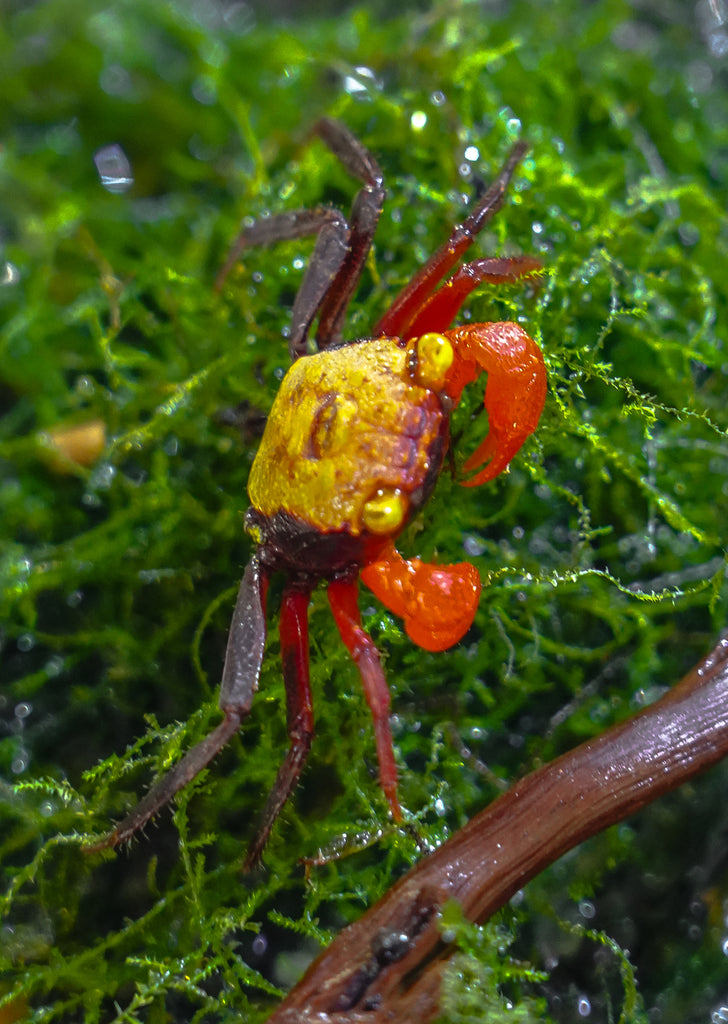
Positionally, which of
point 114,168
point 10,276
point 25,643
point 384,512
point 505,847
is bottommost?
point 25,643

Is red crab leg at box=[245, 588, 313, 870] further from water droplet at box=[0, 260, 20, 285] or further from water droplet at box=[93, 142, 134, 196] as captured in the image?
water droplet at box=[93, 142, 134, 196]

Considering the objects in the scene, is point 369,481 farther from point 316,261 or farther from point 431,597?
point 316,261

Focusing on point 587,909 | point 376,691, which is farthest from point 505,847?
point 587,909

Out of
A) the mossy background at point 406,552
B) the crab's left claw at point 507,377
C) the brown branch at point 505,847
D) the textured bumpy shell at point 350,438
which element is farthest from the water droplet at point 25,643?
the crab's left claw at point 507,377

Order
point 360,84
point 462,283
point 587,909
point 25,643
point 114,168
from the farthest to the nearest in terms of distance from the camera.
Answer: point 114,168 < point 360,84 < point 25,643 < point 587,909 < point 462,283

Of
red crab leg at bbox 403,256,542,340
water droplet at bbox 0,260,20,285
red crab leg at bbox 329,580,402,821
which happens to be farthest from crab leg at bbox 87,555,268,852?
water droplet at bbox 0,260,20,285

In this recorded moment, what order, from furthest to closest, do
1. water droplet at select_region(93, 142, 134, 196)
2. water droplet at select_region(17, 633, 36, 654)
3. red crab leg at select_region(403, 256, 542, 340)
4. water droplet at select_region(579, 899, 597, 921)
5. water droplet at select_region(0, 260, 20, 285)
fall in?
water droplet at select_region(93, 142, 134, 196), water droplet at select_region(0, 260, 20, 285), water droplet at select_region(17, 633, 36, 654), water droplet at select_region(579, 899, 597, 921), red crab leg at select_region(403, 256, 542, 340)

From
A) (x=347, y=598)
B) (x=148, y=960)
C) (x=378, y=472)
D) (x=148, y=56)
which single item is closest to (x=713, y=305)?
(x=378, y=472)

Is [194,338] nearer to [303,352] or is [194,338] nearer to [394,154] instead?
[303,352]
